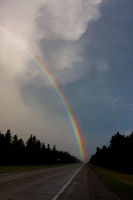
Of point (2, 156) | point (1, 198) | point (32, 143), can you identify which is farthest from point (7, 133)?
point (1, 198)

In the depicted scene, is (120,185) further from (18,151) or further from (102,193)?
(18,151)

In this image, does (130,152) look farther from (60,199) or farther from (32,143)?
(60,199)

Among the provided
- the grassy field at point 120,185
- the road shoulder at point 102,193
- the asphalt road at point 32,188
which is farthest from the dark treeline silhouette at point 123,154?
the road shoulder at point 102,193

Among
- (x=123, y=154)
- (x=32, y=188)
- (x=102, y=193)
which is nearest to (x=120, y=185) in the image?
(x=102, y=193)

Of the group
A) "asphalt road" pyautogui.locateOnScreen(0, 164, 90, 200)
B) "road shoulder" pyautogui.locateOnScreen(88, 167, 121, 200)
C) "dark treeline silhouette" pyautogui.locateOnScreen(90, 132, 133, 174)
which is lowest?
"road shoulder" pyautogui.locateOnScreen(88, 167, 121, 200)

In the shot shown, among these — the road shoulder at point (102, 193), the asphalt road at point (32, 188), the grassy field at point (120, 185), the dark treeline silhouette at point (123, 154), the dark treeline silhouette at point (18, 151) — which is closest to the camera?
the asphalt road at point (32, 188)

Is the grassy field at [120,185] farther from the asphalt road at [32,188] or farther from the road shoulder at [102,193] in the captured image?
the asphalt road at [32,188]

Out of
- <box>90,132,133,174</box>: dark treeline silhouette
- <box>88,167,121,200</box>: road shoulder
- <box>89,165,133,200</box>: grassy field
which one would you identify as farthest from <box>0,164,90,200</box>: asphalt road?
<box>90,132,133,174</box>: dark treeline silhouette

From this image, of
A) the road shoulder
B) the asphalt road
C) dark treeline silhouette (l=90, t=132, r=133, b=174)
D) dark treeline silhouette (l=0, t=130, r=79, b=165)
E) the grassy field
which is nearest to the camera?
the asphalt road

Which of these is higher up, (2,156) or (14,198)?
(2,156)

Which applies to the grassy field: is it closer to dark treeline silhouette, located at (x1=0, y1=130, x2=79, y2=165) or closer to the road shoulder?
the road shoulder

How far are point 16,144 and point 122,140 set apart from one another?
40.7 m

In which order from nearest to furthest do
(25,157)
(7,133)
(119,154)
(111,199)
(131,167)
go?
1. (111,199)
2. (131,167)
3. (119,154)
4. (7,133)
5. (25,157)

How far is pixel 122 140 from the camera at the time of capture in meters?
65.6
